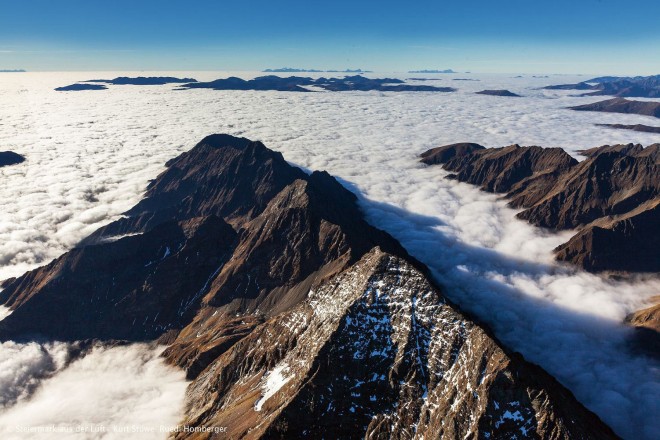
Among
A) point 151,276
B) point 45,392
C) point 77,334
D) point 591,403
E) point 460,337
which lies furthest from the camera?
point 151,276

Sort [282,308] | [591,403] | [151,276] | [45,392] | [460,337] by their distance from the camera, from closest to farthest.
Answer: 1. [460,337]
2. [591,403]
3. [45,392]
4. [282,308]
5. [151,276]

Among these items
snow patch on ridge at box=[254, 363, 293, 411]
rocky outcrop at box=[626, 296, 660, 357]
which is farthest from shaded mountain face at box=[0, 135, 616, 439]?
rocky outcrop at box=[626, 296, 660, 357]

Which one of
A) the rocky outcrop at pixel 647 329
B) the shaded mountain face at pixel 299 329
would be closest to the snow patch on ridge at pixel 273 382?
the shaded mountain face at pixel 299 329

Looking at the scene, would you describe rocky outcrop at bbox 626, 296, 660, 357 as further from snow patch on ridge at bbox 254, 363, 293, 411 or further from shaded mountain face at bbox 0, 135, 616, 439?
snow patch on ridge at bbox 254, 363, 293, 411

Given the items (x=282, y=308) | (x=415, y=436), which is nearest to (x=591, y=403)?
(x=415, y=436)

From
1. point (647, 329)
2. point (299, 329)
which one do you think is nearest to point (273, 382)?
point (299, 329)

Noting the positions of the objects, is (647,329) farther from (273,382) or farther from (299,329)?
(273,382)

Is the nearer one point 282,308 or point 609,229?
point 282,308

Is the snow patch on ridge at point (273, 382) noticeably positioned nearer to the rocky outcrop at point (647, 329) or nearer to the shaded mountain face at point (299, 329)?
the shaded mountain face at point (299, 329)

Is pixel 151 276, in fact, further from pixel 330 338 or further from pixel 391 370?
pixel 391 370
